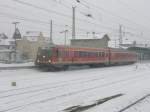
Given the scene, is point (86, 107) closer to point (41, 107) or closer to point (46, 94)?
point (41, 107)

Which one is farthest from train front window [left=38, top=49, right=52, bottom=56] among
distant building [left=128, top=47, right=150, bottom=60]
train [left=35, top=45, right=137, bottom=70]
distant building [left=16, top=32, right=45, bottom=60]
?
distant building [left=16, top=32, right=45, bottom=60]

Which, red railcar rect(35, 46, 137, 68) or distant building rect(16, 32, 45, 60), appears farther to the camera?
distant building rect(16, 32, 45, 60)

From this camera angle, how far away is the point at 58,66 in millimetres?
33312

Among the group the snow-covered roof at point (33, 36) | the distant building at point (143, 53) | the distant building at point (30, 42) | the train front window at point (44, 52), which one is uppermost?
the snow-covered roof at point (33, 36)

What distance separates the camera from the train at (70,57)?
109 feet

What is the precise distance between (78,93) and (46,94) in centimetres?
167

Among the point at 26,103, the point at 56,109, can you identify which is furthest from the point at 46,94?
the point at 56,109

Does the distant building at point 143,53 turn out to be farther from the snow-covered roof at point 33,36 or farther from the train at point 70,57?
the train at point 70,57

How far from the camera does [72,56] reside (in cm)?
3559

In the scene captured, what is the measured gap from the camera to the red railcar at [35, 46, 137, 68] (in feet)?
109

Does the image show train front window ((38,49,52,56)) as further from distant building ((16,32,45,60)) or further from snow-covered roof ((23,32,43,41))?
snow-covered roof ((23,32,43,41))

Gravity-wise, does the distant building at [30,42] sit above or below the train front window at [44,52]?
above

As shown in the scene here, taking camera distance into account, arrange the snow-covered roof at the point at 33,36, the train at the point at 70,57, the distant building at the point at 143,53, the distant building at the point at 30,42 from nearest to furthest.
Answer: the train at the point at 70,57, the distant building at the point at 143,53, the distant building at the point at 30,42, the snow-covered roof at the point at 33,36

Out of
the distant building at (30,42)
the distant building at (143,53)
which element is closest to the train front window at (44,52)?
the distant building at (143,53)
